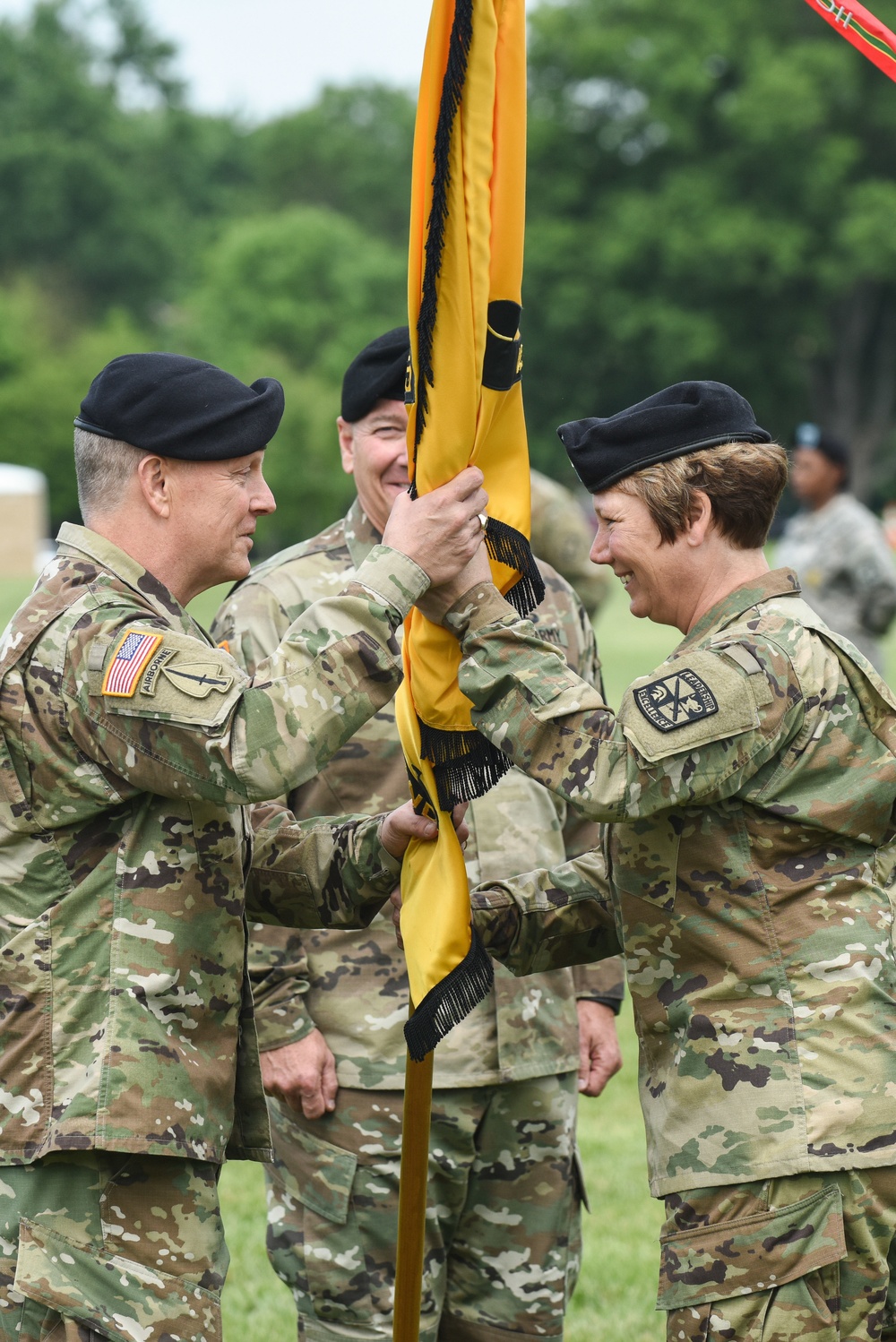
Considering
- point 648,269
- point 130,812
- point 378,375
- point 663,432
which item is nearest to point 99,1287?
point 130,812

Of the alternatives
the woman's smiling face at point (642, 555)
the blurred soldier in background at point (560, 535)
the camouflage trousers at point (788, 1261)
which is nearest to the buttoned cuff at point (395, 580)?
the woman's smiling face at point (642, 555)

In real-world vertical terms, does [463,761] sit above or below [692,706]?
below

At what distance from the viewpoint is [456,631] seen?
328 centimetres

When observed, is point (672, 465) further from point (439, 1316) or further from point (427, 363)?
point (439, 1316)

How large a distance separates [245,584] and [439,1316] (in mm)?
1941

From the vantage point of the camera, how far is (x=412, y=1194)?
354 cm

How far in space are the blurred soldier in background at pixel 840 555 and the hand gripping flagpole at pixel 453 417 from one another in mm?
7081

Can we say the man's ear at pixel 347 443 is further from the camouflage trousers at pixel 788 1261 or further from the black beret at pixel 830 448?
the black beret at pixel 830 448

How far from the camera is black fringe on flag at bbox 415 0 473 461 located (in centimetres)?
310

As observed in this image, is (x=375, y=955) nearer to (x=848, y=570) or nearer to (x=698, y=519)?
(x=698, y=519)

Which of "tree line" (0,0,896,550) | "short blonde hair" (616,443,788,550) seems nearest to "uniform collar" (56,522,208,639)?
"short blonde hair" (616,443,788,550)

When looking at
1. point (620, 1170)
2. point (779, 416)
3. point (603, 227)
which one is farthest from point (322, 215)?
point (620, 1170)

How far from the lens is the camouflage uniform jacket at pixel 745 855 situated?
3027 millimetres

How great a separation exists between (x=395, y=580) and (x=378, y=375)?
133 cm
